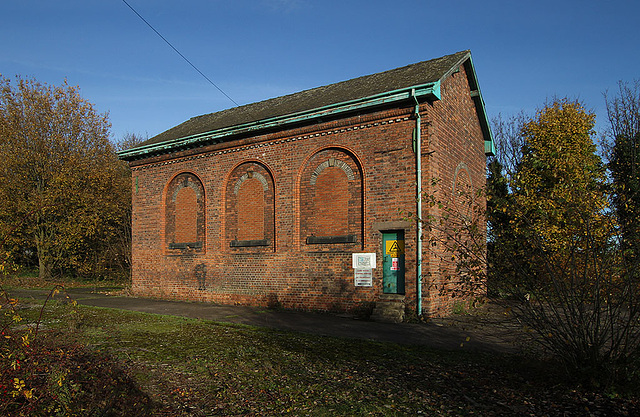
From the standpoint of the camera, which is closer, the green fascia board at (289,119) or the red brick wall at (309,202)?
the green fascia board at (289,119)

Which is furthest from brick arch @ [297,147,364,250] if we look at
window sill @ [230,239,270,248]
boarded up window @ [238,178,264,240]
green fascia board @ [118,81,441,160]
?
boarded up window @ [238,178,264,240]

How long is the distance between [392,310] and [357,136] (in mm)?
4991

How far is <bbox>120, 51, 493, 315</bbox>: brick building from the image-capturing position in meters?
12.8

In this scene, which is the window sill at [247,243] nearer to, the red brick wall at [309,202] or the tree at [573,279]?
the red brick wall at [309,202]

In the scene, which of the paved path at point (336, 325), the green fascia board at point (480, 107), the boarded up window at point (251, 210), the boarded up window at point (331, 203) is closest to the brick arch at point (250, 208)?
the boarded up window at point (251, 210)

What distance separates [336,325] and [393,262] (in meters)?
2.56

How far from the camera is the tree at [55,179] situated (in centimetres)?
2512

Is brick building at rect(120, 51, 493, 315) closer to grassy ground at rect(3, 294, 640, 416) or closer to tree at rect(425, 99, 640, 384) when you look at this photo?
grassy ground at rect(3, 294, 640, 416)

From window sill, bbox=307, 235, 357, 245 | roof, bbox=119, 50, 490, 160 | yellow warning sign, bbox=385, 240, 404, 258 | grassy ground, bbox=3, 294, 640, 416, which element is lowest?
grassy ground, bbox=3, 294, 640, 416

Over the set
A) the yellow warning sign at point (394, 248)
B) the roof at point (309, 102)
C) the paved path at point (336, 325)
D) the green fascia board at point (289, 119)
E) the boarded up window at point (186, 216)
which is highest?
the roof at point (309, 102)

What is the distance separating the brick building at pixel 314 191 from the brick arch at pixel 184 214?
2.2 inches

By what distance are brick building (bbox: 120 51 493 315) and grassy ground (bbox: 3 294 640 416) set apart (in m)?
4.03

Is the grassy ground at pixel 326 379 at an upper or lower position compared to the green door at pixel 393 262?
lower

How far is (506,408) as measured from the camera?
17.3ft
